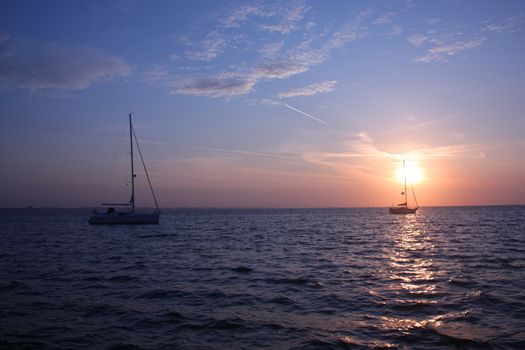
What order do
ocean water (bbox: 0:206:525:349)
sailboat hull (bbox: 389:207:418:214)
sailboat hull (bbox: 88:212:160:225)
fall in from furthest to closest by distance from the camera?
sailboat hull (bbox: 389:207:418:214)
sailboat hull (bbox: 88:212:160:225)
ocean water (bbox: 0:206:525:349)

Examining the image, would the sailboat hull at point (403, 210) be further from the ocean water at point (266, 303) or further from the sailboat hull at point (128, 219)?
the ocean water at point (266, 303)

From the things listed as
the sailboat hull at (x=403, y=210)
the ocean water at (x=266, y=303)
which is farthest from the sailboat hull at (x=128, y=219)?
the sailboat hull at (x=403, y=210)

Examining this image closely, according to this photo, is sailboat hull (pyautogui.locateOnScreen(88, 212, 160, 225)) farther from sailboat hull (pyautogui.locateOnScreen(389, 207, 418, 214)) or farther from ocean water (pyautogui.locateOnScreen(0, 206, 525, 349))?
sailboat hull (pyautogui.locateOnScreen(389, 207, 418, 214))

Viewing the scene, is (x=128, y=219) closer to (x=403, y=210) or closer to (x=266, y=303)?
(x=266, y=303)

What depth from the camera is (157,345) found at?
1150 centimetres

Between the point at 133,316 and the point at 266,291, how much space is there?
6188 mm

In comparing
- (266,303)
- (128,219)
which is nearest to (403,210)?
(128,219)

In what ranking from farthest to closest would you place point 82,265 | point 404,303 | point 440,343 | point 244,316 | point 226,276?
1. point 82,265
2. point 226,276
3. point 404,303
4. point 244,316
5. point 440,343

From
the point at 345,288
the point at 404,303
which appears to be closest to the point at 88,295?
the point at 345,288

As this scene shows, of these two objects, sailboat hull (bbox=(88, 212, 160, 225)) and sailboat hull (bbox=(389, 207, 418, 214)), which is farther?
sailboat hull (bbox=(389, 207, 418, 214))

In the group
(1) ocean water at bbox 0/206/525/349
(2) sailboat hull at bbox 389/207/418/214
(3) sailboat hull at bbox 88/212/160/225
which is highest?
(3) sailboat hull at bbox 88/212/160/225

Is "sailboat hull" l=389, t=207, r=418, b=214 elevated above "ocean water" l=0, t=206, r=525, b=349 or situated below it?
below

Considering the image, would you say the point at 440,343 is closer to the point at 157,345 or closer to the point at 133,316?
the point at 157,345

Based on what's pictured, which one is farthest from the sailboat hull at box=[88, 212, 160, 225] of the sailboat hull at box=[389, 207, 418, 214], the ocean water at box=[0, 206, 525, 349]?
the sailboat hull at box=[389, 207, 418, 214]
